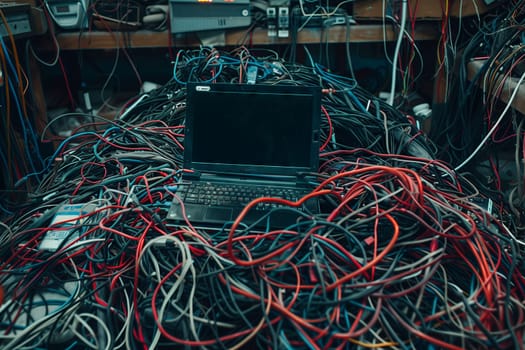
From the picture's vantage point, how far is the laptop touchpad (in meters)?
0.87

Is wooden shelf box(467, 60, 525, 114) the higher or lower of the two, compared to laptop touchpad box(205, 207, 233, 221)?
higher

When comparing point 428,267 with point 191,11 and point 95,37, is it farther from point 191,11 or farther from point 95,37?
point 95,37

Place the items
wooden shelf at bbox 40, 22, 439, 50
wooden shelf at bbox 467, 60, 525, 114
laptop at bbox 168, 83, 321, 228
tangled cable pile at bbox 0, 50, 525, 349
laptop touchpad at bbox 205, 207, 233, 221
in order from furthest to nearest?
wooden shelf at bbox 40, 22, 439, 50
wooden shelf at bbox 467, 60, 525, 114
laptop at bbox 168, 83, 321, 228
laptop touchpad at bbox 205, 207, 233, 221
tangled cable pile at bbox 0, 50, 525, 349

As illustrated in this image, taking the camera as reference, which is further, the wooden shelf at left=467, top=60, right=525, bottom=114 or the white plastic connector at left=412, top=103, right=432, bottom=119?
the white plastic connector at left=412, top=103, right=432, bottom=119

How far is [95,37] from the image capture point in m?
1.98

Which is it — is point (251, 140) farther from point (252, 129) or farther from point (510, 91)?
point (510, 91)

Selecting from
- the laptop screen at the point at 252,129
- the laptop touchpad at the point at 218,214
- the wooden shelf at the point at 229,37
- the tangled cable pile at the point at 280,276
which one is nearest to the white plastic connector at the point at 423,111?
the wooden shelf at the point at 229,37

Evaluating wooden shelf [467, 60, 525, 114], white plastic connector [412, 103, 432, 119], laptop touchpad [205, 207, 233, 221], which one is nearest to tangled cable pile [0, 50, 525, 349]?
laptop touchpad [205, 207, 233, 221]

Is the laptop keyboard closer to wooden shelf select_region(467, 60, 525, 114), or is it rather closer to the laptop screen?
the laptop screen

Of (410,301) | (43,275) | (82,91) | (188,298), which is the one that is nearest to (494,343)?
(410,301)

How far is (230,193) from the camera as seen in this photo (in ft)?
3.13

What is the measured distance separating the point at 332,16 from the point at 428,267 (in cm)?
148

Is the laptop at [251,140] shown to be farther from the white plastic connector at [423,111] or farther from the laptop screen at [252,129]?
the white plastic connector at [423,111]

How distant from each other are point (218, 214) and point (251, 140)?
0.21m
